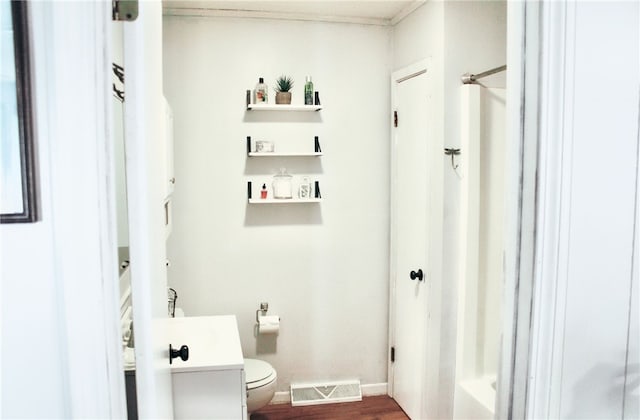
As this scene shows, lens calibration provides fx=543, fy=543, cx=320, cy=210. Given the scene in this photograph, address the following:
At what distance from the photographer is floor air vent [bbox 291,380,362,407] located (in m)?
3.42

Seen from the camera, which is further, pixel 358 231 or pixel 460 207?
pixel 358 231

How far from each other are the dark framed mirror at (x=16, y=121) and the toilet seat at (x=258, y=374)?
1.99 m

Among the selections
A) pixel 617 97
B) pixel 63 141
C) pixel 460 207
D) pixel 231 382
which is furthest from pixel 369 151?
pixel 63 141

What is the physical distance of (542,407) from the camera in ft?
4.77

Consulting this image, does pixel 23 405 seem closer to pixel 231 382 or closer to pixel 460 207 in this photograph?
pixel 231 382

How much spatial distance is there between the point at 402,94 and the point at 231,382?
1965 millimetres

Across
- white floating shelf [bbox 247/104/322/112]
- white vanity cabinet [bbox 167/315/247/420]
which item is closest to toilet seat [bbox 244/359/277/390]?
white vanity cabinet [bbox 167/315/247/420]

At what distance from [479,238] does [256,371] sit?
1.41 m

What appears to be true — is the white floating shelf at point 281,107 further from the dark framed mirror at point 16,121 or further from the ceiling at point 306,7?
the dark framed mirror at point 16,121

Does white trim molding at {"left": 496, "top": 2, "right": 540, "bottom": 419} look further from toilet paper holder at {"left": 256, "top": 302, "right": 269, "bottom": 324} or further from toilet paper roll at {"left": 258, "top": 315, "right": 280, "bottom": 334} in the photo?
toilet paper holder at {"left": 256, "top": 302, "right": 269, "bottom": 324}

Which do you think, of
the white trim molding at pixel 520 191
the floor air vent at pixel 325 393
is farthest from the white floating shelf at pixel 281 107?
the white trim molding at pixel 520 191

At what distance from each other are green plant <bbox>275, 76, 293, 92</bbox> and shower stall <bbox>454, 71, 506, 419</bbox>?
1.03 metres

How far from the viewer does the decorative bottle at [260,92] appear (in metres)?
3.19

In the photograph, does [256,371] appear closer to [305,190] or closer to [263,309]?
[263,309]
